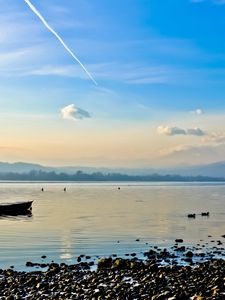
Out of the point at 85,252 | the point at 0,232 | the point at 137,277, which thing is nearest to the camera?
the point at 137,277

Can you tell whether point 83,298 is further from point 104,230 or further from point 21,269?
point 104,230

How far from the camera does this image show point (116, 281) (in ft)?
91.7

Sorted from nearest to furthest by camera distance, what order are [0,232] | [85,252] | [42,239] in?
[85,252] → [42,239] → [0,232]

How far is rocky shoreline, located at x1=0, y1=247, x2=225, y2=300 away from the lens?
24014 mm

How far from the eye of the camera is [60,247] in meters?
47.2

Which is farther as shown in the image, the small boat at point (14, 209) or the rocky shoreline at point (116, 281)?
the small boat at point (14, 209)

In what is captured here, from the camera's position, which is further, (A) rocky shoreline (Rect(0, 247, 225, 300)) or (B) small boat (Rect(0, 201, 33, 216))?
(B) small boat (Rect(0, 201, 33, 216))

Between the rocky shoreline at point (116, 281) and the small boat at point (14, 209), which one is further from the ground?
the small boat at point (14, 209)

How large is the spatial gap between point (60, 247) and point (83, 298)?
2371cm

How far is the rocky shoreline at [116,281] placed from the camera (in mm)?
24014

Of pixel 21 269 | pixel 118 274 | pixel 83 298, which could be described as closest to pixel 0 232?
pixel 21 269

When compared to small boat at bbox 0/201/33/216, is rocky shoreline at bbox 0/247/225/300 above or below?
below

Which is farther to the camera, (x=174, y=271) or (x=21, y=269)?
(x=21, y=269)

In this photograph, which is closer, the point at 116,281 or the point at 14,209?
the point at 116,281
